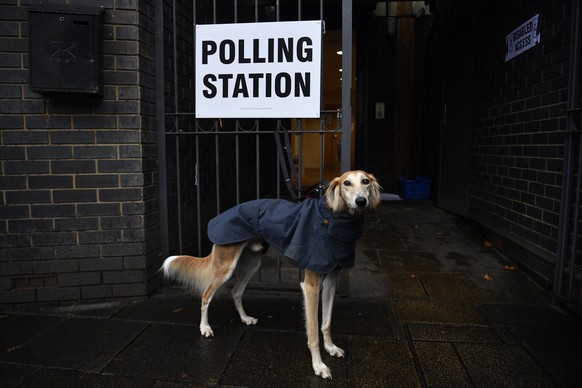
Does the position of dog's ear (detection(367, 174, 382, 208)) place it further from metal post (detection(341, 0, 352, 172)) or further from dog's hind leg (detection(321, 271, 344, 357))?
metal post (detection(341, 0, 352, 172))

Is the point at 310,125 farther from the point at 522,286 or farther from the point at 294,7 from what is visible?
the point at 522,286

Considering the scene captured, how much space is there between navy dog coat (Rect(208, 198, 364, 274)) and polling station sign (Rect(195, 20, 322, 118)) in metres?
1.15

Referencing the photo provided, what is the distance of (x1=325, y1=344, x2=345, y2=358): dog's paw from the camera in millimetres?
2979

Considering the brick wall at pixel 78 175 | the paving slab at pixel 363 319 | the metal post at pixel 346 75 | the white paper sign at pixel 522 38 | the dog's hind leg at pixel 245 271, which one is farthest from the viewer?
the white paper sign at pixel 522 38

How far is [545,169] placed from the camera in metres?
4.46

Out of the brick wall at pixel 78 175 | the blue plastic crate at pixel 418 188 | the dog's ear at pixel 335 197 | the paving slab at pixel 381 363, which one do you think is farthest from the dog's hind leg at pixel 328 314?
the blue plastic crate at pixel 418 188

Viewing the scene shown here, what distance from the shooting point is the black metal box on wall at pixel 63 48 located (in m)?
3.50

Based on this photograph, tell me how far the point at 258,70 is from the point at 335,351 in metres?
2.54

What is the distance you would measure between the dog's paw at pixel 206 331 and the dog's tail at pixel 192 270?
294 mm

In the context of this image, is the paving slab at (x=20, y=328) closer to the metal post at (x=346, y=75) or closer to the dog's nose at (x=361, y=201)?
the dog's nose at (x=361, y=201)

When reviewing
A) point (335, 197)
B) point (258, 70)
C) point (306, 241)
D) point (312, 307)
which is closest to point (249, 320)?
point (312, 307)

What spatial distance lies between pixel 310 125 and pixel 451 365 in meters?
15.6

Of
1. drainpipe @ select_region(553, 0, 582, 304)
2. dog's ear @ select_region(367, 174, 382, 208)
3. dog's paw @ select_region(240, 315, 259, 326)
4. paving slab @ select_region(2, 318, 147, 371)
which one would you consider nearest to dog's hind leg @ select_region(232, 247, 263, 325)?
dog's paw @ select_region(240, 315, 259, 326)

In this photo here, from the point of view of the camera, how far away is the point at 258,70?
3896 millimetres
